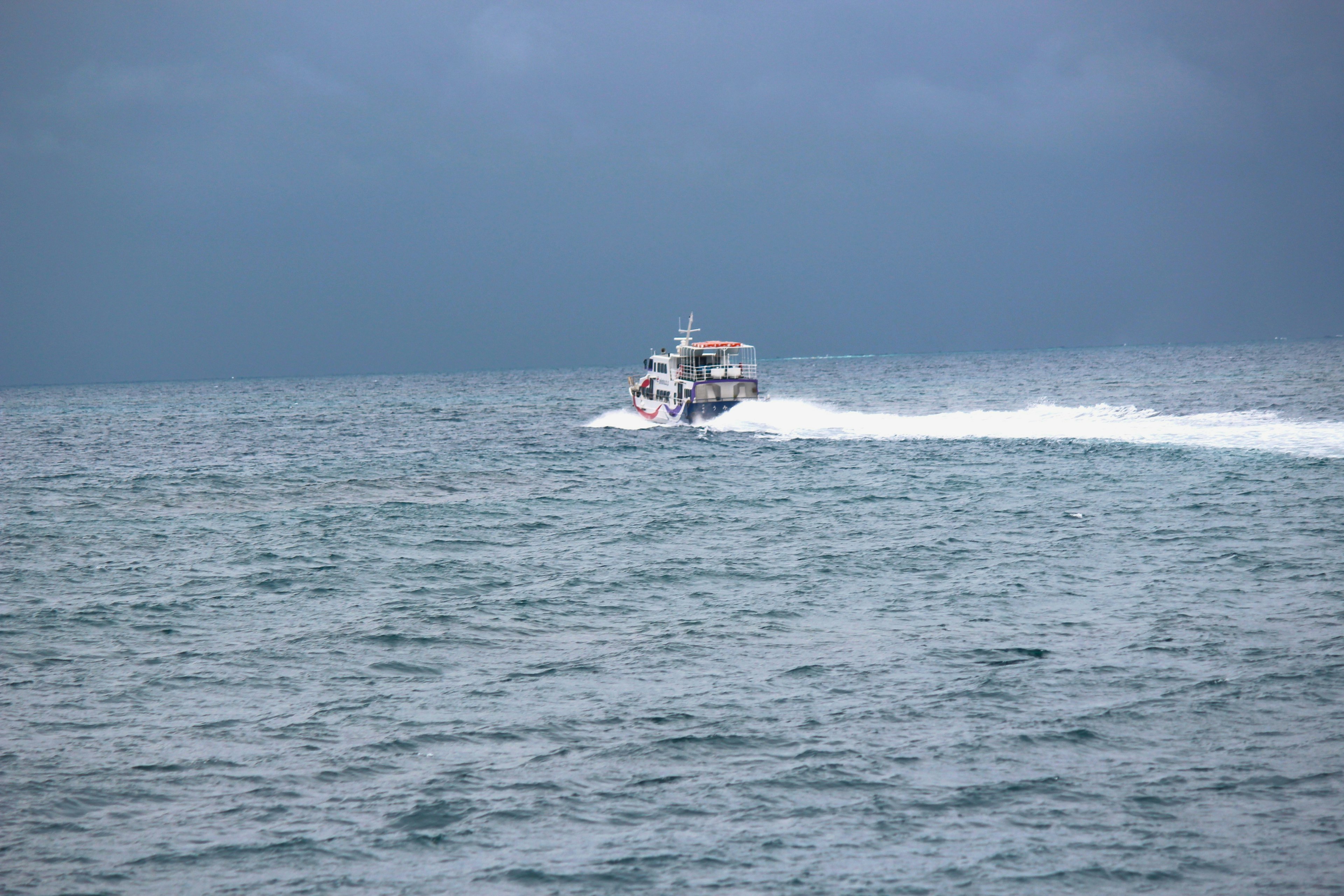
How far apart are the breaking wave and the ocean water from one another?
7175 mm

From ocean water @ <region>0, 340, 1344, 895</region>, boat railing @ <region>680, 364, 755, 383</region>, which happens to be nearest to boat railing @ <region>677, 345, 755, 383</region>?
boat railing @ <region>680, 364, 755, 383</region>

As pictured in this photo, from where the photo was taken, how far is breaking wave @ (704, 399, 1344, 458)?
4603 centimetres

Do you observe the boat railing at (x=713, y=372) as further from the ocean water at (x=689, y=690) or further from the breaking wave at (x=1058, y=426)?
the ocean water at (x=689, y=690)

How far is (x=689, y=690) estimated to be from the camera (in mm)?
15773

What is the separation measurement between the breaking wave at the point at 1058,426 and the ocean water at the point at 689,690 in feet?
23.5

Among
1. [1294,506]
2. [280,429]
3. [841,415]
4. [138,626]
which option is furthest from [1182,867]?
[280,429]

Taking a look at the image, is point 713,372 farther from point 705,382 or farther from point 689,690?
point 689,690

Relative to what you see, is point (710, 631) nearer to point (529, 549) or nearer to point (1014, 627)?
point (1014, 627)

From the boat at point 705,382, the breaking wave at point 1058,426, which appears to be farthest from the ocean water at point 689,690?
the boat at point 705,382

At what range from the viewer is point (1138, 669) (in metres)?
15.9

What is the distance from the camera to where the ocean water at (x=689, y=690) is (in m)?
10.9

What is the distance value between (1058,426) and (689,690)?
158 feet

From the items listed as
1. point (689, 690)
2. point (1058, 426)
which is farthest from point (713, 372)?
point (689, 690)

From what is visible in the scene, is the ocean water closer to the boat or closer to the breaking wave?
the breaking wave
